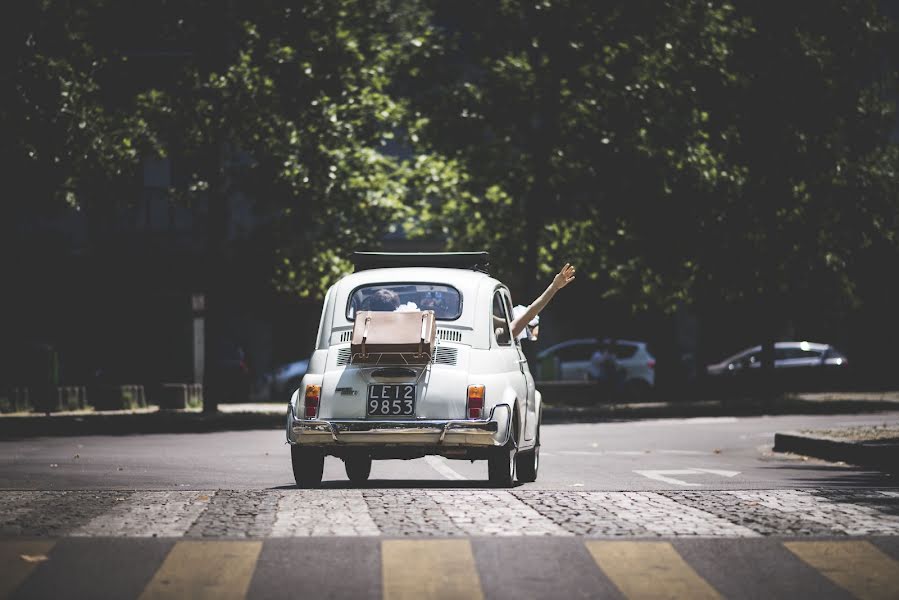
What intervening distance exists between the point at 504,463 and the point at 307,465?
5.62 ft

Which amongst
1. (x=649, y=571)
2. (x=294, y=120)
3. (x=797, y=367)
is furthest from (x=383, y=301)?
(x=797, y=367)

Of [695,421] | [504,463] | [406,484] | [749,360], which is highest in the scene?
[749,360]

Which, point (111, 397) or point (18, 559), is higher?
point (111, 397)

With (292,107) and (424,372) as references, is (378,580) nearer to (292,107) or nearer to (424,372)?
(424,372)

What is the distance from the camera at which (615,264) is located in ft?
136

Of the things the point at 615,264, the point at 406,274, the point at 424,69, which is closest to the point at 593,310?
the point at 615,264

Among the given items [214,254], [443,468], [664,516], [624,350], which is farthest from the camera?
[624,350]

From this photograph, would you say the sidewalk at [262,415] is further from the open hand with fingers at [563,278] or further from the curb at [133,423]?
the open hand with fingers at [563,278]

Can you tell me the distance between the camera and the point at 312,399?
14594mm

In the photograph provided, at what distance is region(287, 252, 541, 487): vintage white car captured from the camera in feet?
47.3

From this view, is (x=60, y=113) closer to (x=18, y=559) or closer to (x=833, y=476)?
(x=833, y=476)

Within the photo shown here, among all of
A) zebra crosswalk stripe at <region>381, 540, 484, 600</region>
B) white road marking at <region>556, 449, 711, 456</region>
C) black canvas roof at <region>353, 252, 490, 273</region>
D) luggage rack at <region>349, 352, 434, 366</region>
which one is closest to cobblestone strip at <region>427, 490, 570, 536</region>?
zebra crosswalk stripe at <region>381, 540, 484, 600</region>

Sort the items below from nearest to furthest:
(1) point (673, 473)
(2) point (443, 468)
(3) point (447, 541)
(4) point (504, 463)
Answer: (3) point (447, 541)
(4) point (504, 463)
(1) point (673, 473)
(2) point (443, 468)

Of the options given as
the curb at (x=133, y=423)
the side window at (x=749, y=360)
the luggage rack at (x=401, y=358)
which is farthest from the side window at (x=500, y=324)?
the side window at (x=749, y=360)
